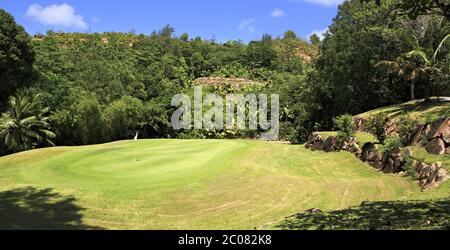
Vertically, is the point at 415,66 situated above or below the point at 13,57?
above

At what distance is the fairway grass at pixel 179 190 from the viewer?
12.8 m

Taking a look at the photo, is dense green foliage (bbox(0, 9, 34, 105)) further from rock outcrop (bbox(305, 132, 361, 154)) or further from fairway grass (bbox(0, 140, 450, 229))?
rock outcrop (bbox(305, 132, 361, 154))

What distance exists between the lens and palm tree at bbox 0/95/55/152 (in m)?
42.2

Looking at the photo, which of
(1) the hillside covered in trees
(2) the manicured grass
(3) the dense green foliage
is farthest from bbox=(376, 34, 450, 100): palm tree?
(3) the dense green foliage

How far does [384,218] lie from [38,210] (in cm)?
1034

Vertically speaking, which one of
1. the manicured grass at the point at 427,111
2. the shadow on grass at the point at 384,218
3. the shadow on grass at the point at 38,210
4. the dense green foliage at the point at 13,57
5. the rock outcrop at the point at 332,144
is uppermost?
the dense green foliage at the point at 13,57

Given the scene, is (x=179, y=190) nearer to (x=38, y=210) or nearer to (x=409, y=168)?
(x=38, y=210)

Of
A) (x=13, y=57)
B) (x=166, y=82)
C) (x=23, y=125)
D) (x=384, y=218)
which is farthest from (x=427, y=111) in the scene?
(x=166, y=82)

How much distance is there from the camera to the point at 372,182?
58.9 ft

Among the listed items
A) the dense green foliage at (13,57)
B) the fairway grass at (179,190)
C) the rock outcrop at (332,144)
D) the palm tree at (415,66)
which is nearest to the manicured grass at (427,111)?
the palm tree at (415,66)

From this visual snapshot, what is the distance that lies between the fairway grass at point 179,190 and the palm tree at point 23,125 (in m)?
20.0

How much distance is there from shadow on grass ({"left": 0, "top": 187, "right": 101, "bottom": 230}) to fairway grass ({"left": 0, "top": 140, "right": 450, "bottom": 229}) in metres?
0.03

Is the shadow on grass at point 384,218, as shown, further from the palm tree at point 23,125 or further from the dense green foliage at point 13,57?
the palm tree at point 23,125

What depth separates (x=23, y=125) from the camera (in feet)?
143
